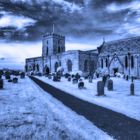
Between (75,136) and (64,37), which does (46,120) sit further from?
(64,37)

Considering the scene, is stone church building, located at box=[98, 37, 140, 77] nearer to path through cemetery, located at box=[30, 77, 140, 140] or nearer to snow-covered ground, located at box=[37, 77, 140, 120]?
snow-covered ground, located at box=[37, 77, 140, 120]

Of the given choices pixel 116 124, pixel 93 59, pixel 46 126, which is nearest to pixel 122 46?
pixel 93 59

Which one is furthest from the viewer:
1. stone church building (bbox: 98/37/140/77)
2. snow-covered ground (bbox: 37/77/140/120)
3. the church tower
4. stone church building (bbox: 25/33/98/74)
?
the church tower

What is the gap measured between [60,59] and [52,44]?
43.9 feet

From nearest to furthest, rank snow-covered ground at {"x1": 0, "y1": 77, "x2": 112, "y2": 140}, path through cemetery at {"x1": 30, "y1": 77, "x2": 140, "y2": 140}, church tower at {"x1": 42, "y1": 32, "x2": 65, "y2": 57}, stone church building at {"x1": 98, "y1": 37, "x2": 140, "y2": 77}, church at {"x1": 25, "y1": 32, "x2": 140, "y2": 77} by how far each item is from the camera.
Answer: snow-covered ground at {"x1": 0, "y1": 77, "x2": 112, "y2": 140}, path through cemetery at {"x1": 30, "y1": 77, "x2": 140, "y2": 140}, stone church building at {"x1": 98, "y1": 37, "x2": 140, "y2": 77}, church at {"x1": 25, "y1": 32, "x2": 140, "y2": 77}, church tower at {"x1": 42, "y1": 32, "x2": 65, "y2": 57}

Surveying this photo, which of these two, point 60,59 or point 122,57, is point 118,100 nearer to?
point 122,57

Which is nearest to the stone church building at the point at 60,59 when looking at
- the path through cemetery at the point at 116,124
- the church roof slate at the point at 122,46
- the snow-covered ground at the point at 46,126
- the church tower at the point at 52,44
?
the church tower at the point at 52,44

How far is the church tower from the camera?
262 feet

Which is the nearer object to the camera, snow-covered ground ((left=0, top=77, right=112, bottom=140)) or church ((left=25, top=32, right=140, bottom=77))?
snow-covered ground ((left=0, top=77, right=112, bottom=140))

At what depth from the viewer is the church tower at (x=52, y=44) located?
79.8 metres

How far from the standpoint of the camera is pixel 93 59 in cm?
6550

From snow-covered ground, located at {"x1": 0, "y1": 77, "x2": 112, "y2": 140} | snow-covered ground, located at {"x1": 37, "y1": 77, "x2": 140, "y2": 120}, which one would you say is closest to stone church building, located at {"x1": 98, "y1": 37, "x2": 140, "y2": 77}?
snow-covered ground, located at {"x1": 37, "y1": 77, "x2": 140, "y2": 120}

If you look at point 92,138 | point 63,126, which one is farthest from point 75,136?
point 63,126

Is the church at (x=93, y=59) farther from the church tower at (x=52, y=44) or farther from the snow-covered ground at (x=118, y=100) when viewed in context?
the snow-covered ground at (x=118, y=100)
